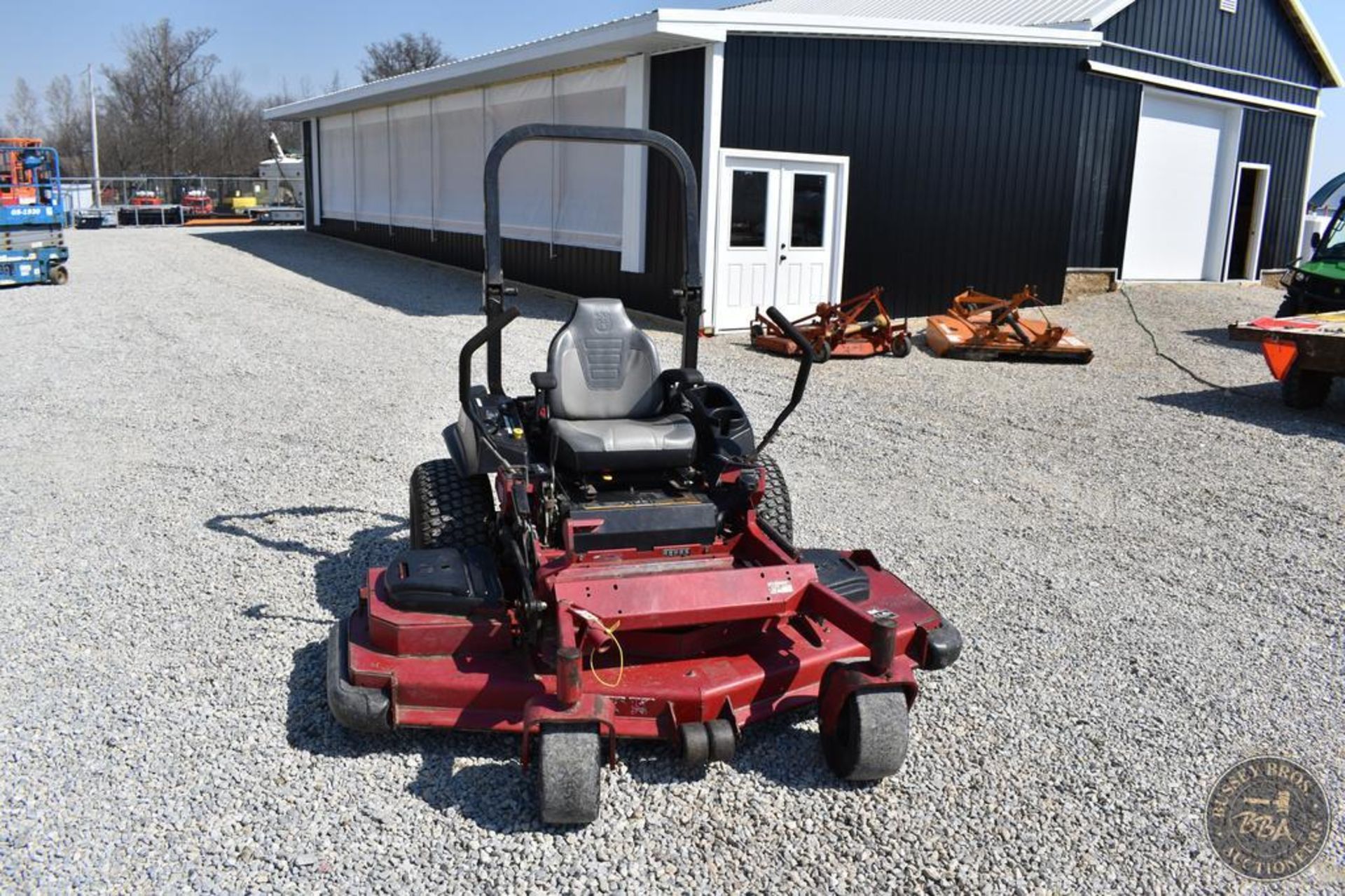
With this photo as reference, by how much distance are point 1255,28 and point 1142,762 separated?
1930 centimetres

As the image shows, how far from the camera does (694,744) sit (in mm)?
3246

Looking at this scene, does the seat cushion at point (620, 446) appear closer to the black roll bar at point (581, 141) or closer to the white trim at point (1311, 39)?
the black roll bar at point (581, 141)

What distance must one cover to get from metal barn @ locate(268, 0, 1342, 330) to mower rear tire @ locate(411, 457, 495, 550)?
813cm

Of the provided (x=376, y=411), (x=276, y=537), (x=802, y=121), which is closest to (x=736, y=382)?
(x=376, y=411)

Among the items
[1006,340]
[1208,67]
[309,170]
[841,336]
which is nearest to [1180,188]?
[1208,67]

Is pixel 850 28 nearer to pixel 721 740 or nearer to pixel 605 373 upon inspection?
pixel 605 373

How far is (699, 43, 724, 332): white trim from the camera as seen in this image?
1203 cm

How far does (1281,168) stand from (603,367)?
20.0 m

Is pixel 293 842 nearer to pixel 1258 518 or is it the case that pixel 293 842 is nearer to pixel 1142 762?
pixel 1142 762

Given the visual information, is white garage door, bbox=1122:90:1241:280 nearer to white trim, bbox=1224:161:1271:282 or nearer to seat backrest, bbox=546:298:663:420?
white trim, bbox=1224:161:1271:282

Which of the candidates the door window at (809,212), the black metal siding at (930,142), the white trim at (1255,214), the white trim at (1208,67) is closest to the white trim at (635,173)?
the black metal siding at (930,142)

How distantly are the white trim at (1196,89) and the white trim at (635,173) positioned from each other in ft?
22.1

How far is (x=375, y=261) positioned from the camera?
808 inches

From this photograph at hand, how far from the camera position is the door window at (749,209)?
41.6 ft
